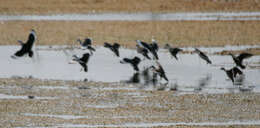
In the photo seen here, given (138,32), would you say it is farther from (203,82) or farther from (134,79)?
(203,82)

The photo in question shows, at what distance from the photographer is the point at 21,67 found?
20.0 metres

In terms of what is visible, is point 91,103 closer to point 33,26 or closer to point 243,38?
point 243,38

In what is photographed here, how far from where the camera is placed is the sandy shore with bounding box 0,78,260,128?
12.6m

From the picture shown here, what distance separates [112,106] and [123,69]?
5.93 m

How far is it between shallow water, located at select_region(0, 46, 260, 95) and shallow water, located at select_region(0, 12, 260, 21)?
10803 mm

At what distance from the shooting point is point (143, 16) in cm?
3634

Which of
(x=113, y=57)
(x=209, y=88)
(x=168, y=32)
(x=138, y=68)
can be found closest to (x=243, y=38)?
(x=168, y=32)

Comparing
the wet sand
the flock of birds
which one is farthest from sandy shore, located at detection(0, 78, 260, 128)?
the wet sand

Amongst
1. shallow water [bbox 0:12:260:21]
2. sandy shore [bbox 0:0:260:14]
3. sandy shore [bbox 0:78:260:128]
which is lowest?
sandy shore [bbox 0:78:260:128]

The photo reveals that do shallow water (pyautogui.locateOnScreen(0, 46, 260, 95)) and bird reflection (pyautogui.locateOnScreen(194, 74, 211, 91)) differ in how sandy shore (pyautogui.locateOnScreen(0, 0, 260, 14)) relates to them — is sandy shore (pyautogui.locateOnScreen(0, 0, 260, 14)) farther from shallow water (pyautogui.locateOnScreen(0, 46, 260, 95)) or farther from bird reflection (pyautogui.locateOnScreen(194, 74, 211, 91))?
bird reflection (pyautogui.locateOnScreen(194, 74, 211, 91))

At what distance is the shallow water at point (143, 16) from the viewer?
34844mm

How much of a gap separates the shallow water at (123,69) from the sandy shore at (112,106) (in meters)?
0.87

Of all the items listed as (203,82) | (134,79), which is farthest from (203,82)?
(134,79)

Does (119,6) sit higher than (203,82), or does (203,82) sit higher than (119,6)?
(119,6)
